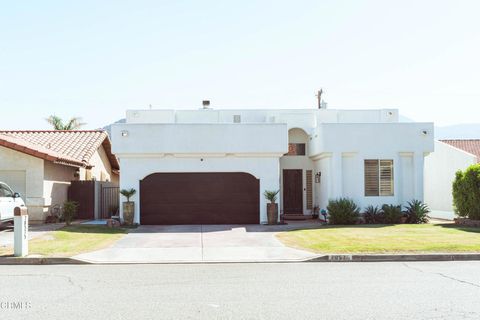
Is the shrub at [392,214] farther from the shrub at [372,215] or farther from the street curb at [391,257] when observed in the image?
the street curb at [391,257]

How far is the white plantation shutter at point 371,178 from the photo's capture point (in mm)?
20188

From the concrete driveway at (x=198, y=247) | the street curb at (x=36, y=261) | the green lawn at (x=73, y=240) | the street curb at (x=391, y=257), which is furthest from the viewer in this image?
the green lawn at (x=73, y=240)

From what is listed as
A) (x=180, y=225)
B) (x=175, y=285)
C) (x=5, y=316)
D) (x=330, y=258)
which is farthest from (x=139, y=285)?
(x=180, y=225)

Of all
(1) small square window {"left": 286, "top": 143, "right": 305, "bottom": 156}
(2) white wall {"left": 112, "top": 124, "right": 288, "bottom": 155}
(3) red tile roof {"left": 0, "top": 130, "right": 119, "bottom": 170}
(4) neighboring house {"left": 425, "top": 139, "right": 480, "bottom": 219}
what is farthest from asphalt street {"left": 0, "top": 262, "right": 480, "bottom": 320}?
(4) neighboring house {"left": 425, "top": 139, "right": 480, "bottom": 219}

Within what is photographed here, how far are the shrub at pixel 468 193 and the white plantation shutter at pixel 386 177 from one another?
2.40 metres

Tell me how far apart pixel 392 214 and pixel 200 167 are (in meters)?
7.68

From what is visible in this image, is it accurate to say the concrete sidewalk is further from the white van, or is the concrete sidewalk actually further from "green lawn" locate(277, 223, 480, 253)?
"green lawn" locate(277, 223, 480, 253)

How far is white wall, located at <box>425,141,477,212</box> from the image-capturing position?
24.8 metres

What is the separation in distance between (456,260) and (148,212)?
11.8m

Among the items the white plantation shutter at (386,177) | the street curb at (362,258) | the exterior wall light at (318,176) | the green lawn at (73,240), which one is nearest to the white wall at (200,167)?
the green lawn at (73,240)

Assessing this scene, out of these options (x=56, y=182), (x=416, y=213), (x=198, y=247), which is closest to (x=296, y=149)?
(x=416, y=213)

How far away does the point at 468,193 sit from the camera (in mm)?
Result: 18531

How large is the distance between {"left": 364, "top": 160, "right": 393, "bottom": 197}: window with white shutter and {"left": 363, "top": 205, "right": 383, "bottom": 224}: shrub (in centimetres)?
69

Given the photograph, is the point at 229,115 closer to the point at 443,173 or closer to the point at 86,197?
the point at 86,197
